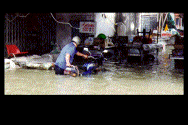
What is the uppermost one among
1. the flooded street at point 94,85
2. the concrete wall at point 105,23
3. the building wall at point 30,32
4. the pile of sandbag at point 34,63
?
the concrete wall at point 105,23

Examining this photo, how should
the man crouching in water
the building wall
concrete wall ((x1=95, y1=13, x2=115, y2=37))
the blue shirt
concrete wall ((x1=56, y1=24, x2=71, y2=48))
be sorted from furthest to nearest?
1. concrete wall ((x1=95, y1=13, x2=115, y2=37))
2. concrete wall ((x1=56, y1=24, x2=71, y2=48))
3. the building wall
4. the blue shirt
5. the man crouching in water

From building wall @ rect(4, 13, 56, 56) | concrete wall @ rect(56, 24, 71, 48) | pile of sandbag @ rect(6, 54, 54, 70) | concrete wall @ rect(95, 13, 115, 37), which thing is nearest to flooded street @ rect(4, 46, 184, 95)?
pile of sandbag @ rect(6, 54, 54, 70)

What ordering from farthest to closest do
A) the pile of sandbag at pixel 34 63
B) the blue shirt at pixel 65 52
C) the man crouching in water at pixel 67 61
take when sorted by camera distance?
→ the pile of sandbag at pixel 34 63, the blue shirt at pixel 65 52, the man crouching in water at pixel 67 61

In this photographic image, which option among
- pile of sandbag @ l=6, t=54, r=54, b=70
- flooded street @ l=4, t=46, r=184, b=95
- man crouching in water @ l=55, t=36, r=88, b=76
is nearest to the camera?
flooded street @ l=4, t=46, r=184, b=95

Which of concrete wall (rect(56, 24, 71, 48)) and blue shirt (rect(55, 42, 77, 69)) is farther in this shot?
concrete wall (rect(56, 24, 71, 48))

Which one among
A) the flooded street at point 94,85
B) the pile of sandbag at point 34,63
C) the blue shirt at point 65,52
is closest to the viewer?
the flooded street at point 94,85

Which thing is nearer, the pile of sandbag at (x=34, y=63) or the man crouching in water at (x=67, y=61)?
the man crouching in water at (x=67, y=61)

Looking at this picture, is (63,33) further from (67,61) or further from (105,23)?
(67,61)

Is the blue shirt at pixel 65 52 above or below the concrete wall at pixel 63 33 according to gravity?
below

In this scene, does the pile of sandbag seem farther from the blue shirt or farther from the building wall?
the building wall

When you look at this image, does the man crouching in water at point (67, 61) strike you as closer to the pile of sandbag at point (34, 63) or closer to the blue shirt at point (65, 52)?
the blue shirt at point (65, 52)

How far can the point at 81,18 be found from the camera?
60.5ft

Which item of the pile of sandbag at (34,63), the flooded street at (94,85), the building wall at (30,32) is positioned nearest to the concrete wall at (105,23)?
the building wall at (30,32)
